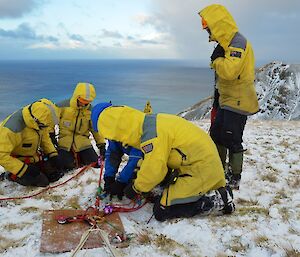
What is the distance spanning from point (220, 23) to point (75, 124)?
3.57 metres

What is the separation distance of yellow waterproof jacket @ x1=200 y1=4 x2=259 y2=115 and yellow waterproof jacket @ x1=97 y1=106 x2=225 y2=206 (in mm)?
1034

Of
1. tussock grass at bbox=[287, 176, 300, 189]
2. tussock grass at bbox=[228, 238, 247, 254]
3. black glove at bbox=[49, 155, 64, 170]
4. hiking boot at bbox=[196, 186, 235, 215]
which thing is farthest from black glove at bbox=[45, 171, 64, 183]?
tussock grass at bbox=[287, 176, 300, 189]

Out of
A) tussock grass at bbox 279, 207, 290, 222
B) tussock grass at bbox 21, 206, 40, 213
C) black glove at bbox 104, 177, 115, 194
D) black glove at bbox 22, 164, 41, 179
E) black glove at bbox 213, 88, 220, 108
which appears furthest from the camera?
black glove at bbox 22, 164, 41, 179

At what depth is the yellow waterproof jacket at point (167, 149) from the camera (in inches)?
158

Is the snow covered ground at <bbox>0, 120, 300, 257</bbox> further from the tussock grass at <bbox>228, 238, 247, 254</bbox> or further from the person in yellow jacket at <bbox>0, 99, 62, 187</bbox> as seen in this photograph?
the person in yellow jacket at <bbox>0, 99, 62, 187</bbox>

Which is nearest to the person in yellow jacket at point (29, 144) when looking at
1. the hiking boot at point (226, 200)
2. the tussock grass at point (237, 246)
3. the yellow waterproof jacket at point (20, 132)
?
the yellow waterproof jacket at point (20, 132)

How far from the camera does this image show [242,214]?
4449mm

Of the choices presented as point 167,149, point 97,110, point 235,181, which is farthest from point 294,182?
point 97,110

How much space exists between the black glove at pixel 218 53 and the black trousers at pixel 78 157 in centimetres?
344

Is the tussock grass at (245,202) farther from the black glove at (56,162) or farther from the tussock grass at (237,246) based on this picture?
the black glove at (56,162)

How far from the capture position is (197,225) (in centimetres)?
411

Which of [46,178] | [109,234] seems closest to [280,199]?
[109,234]

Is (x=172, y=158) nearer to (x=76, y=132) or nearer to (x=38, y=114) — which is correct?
(x=38, y=114)

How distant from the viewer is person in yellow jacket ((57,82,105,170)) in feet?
21.9
